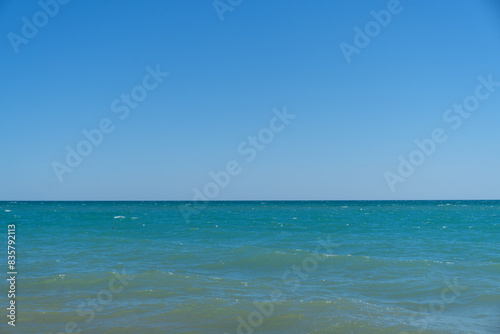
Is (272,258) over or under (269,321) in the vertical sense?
under

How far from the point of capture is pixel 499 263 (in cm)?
1631

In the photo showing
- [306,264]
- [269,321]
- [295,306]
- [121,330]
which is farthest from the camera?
[306,264]

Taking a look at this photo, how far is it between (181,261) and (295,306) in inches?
319

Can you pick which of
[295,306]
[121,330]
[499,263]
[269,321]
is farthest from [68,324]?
[499,263]

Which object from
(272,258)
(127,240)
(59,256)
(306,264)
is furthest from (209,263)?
(127,240)

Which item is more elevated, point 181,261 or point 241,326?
point 241,326

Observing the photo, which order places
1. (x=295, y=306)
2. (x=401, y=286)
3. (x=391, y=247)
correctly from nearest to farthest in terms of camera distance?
(x=295, y=306), (x=401, y=286), (x=391, y=247)

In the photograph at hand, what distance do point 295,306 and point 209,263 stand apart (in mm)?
7074

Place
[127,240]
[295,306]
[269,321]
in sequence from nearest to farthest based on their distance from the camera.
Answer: [269,321], [295,306], [127,240]

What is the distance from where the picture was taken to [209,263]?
55.4 feet

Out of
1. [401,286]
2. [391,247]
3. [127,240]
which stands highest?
[401,286]

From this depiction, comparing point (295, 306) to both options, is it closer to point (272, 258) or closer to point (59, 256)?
point (272, 258)

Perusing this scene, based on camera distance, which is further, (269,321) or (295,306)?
(295,306)

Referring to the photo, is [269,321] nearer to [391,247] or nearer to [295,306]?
[295,306]
